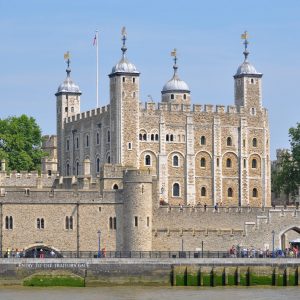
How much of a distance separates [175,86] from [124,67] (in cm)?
1117

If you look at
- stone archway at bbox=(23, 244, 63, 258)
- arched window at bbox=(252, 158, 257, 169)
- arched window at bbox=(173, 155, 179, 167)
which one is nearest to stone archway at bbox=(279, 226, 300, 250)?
arched window at bbox=(173, 155, 179, 167)

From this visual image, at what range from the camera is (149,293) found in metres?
86.6

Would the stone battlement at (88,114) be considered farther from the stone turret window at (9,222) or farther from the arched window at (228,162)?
the stone turret window at (9,222)

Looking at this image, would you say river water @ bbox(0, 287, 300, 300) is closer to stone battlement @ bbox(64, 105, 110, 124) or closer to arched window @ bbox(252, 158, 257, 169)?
stone battlement @ bbox(64, 105, 110, 124)

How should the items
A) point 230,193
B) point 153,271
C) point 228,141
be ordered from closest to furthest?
point 153,271 → point 230,193 → point 228,141

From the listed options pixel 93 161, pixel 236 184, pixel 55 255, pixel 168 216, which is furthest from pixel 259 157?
pixel 55 255

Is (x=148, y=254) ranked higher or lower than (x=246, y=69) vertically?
lower

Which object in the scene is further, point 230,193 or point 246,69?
point 246,69

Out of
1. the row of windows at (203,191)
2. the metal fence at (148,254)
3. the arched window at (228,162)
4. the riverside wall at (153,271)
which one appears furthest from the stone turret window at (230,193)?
the riverside wall at (153,271)

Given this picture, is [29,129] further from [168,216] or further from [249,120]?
[168,216]

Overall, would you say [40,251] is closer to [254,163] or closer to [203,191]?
[203,191]

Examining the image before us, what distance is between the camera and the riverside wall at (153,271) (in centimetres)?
9000

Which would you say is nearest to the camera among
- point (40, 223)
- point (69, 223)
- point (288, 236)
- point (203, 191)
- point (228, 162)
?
point (40, 223)

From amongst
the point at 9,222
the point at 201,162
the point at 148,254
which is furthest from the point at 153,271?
the point at 201,162
